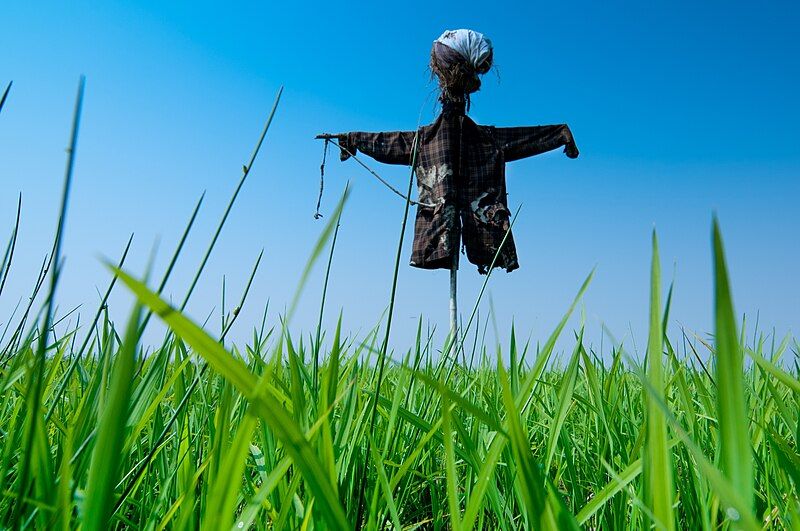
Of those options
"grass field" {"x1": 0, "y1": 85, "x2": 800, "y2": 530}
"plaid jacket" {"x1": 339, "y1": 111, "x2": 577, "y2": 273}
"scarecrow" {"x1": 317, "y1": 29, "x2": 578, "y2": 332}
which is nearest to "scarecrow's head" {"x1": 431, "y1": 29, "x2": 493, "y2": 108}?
"scarecrow" {"x1": 317, "y1": 29, "x2": 578, "y2": 332}

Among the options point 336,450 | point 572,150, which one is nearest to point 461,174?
point 572,150

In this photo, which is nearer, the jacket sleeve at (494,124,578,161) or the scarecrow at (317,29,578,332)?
the scarecrow at (317,29,578,332)

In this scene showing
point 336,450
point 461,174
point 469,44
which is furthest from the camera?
point 469,44

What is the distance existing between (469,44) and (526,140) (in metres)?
0.51

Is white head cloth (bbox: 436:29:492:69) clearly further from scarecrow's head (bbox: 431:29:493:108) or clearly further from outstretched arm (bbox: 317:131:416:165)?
outstretched arm (bbox: 317:131:416:165)

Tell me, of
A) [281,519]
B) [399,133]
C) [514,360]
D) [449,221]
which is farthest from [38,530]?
[399,133]

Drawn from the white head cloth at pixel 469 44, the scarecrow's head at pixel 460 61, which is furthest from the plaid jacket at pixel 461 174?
the white head cloth at pixel 469 44

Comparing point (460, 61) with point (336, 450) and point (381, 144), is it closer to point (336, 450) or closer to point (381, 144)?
point (381, 144)

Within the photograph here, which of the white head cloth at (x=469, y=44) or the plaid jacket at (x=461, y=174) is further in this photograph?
the white head cloth at (x=469, y=44)

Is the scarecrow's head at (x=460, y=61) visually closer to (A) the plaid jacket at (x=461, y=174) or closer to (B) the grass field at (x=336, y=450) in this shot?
(A) the plaid jacket at (x=461, y=174)

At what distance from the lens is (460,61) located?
2867 mm

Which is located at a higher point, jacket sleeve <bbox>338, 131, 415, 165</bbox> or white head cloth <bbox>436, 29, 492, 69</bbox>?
white head cloth <bbox>436, 29, 492, 69</bbox>

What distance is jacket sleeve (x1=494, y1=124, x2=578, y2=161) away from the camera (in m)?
2.88

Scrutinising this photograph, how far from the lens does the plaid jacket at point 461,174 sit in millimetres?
2744
